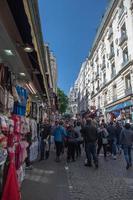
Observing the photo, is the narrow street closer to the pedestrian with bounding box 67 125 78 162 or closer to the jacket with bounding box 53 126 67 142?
the pedestrian with bounding box 67 125 78 162

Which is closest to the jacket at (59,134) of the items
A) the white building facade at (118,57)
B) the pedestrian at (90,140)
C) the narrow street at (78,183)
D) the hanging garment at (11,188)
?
the pedestrian at (90,140)

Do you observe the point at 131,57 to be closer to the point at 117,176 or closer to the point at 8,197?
the point at 117,176

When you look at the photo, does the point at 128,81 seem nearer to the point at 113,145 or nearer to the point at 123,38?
the point at 123,38

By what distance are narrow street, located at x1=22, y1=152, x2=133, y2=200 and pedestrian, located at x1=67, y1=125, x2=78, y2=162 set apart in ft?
5.41

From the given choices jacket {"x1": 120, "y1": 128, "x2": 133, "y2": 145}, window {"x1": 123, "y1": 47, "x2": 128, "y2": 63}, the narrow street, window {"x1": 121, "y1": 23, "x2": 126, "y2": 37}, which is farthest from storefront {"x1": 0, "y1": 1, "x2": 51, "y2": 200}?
window {"x1": 121, "y1": 23, "x2": 126, "y2": 37}

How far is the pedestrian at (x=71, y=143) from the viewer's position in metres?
10.8

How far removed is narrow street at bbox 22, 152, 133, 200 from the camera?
5.52m

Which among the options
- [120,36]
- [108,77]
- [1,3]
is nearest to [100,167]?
[1,3]

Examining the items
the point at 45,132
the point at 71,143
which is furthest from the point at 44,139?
the point at 71,143

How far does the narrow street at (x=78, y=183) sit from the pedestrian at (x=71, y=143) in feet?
5.41

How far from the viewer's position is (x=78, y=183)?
6.66 m

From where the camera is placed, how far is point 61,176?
7582 mm

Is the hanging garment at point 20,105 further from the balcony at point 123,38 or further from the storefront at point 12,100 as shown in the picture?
the balcony at point 123,38

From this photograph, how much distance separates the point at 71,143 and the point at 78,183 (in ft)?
13.8
